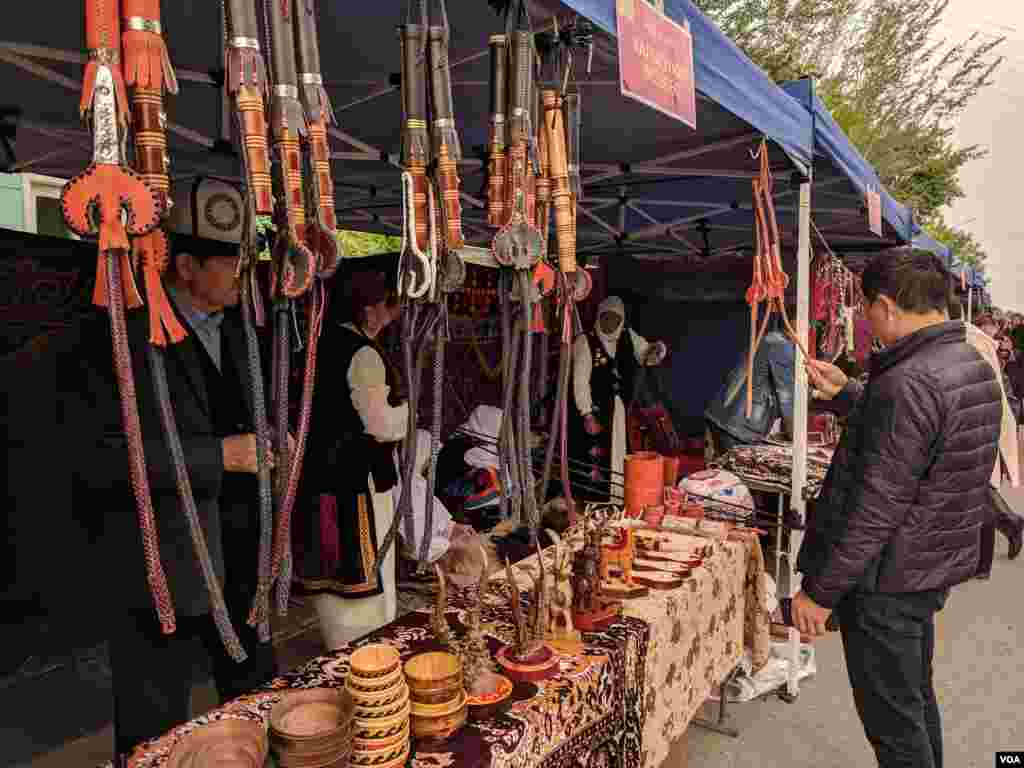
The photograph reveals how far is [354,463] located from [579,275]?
138cm

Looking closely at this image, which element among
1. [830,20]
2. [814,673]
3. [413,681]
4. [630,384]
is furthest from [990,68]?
[413,681]

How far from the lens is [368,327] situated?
2535 millimetres

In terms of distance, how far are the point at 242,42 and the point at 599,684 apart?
1.41 m

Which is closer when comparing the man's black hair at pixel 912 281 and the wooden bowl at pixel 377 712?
the wooden bowl at pixel 377 712

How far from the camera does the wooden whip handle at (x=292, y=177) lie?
0.87 meters

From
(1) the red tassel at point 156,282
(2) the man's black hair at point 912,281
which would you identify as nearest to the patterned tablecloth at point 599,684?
(1) the red tassel at point 156,282

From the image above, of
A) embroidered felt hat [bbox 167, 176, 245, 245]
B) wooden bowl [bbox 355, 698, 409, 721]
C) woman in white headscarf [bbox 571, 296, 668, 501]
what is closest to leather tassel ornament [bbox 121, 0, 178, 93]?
embroidered felt hat [bbox 167, 176, 245, 245]

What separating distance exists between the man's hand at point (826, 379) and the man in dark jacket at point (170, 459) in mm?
1980

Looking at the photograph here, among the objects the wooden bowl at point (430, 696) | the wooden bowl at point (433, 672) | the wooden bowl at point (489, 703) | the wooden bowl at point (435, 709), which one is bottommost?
the wooden bowl at point (489, 703)

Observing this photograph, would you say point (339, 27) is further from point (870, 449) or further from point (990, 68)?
point (990, 68)

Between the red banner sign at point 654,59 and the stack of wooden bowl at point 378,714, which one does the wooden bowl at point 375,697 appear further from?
the red banner sign at point 654,59

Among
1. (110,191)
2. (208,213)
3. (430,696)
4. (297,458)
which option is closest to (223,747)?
(430,696)

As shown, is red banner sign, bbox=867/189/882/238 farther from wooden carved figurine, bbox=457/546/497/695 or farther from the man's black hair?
wooden carved figurine, bbox=457/546/497/695

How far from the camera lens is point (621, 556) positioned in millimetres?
2168
